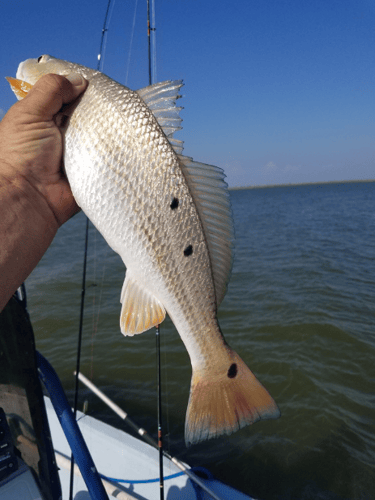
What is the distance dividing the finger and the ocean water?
16.2 ft

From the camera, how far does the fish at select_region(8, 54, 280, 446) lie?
1.56 metres

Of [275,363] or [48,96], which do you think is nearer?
[48,96]

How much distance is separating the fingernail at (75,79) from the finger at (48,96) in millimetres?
28

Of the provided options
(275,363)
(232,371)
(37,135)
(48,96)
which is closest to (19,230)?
(37,135)

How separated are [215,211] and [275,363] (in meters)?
6.30

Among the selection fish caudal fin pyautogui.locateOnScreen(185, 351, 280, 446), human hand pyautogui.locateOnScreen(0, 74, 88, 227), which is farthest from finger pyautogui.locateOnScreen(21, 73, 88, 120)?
fish caudal fin pyautogui.locateOnScreen(185, 351, 280, 446)

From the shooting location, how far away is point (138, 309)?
5.55ft

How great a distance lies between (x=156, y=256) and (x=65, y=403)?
3.84ft

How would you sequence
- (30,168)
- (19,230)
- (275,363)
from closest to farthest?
(19,230)
(30,168)
(275,363)

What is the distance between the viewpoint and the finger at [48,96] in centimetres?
153

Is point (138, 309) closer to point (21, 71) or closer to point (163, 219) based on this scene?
point (163, 219)

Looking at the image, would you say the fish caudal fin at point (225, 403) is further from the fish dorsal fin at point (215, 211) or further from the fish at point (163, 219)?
the fish dorsal fin at point (215, 211)

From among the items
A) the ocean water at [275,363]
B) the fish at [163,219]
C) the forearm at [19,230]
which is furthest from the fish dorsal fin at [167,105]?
the ocean water at [275,363]

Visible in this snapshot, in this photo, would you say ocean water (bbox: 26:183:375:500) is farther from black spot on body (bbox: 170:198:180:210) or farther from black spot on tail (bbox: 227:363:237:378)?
black spot on body (bbox: 170:198:180:210)
